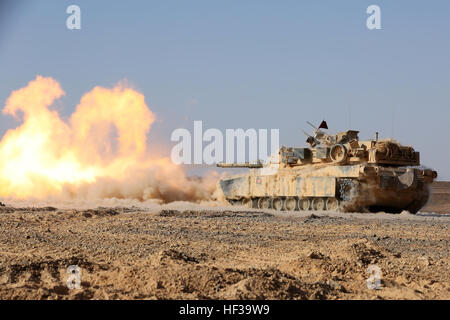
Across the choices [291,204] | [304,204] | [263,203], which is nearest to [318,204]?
[304,204]

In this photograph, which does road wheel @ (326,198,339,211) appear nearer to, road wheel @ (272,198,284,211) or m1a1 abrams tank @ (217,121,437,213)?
m1a1 abrams tank @ (217,121,437,213)

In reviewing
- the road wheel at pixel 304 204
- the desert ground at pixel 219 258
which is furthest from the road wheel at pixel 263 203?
the desert ground at pixel 219 258

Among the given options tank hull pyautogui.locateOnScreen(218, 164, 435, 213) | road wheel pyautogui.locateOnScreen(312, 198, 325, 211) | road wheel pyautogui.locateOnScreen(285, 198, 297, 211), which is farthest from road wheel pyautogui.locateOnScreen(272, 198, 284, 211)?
road wheel pyautogui.locateOnScreen(312, 198, 325, 211)

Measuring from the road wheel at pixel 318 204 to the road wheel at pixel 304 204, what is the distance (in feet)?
0.92

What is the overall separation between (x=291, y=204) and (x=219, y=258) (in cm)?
1894

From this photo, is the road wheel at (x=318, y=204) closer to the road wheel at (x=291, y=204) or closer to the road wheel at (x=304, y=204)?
the road wheel at (x=304, y=204)

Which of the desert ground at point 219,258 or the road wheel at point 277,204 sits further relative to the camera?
the road wheel at point 277,204

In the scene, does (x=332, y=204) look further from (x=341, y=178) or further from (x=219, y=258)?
(x=219, y=258)

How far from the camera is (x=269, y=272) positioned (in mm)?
9914

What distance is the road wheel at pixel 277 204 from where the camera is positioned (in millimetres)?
32225

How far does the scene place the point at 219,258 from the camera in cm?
1302
